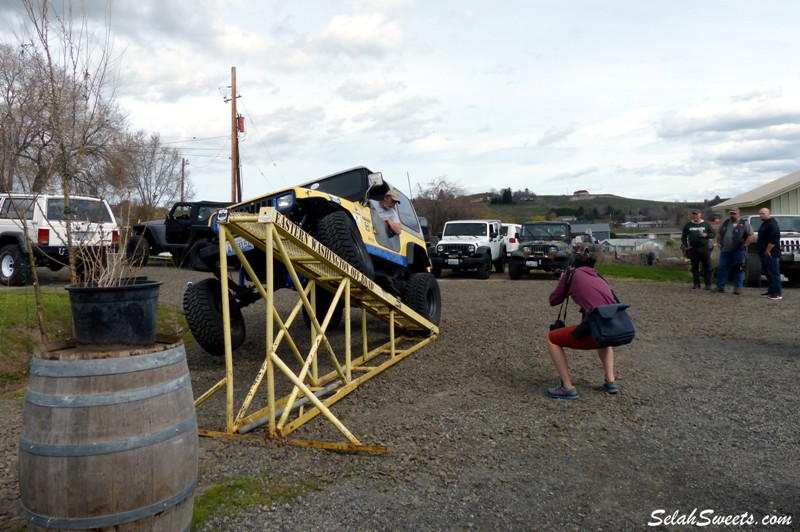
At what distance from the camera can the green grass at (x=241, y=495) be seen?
322cm

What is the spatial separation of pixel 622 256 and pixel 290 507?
26.9 meters

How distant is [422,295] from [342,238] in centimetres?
238

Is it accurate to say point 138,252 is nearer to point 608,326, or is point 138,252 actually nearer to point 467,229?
point 467,229

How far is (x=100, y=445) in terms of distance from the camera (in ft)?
8.20

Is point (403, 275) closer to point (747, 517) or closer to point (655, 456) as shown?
point (655, 456)

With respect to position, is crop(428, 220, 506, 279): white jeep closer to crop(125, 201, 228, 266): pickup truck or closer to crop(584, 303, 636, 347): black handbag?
crop(125, 201, 228, 266): pickup truck

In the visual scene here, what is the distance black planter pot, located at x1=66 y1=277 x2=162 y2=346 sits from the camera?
9.30 feet

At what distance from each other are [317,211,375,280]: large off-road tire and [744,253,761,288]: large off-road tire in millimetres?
11209

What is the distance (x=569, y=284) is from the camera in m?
5.39

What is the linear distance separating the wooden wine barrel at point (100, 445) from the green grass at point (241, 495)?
0.55 metres

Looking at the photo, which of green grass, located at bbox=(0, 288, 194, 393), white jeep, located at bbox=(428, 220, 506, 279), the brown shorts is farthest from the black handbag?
white jeep, located at bbox=(428, 220, 506, 279)

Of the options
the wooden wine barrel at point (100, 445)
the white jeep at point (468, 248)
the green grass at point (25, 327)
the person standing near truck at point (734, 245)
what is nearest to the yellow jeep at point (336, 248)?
the green grass at point (25, 327)

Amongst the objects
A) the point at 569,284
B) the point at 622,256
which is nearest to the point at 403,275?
the point at 569,284

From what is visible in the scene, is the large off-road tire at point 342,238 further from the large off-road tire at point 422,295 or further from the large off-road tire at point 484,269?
the large off-road tire at point 484,269
